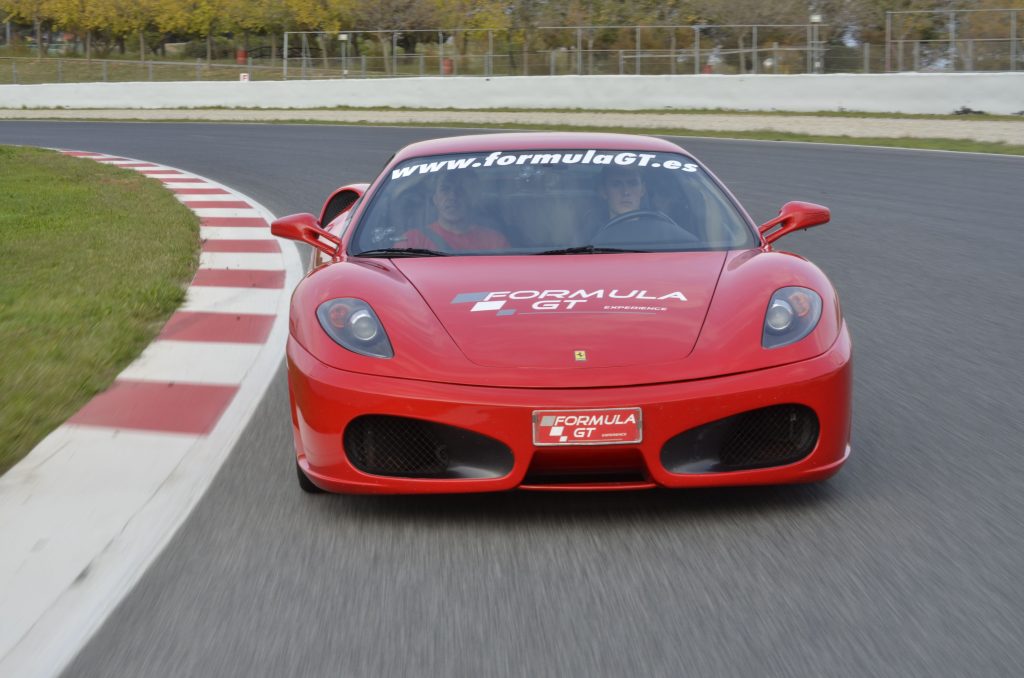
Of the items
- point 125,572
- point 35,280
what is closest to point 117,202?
point 35,280

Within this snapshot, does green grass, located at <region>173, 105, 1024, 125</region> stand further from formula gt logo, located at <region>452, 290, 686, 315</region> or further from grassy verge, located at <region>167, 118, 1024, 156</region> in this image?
formula gt logo, located at <region>452, 290, 686, 315</region>

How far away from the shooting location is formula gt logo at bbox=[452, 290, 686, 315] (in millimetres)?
4129

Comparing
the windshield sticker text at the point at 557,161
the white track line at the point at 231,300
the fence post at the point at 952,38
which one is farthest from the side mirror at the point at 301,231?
the fence post at the point at 952,38

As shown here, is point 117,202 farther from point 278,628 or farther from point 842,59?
point 842,59

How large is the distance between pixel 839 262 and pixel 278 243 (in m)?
4.36

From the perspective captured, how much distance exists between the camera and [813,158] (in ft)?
62.3

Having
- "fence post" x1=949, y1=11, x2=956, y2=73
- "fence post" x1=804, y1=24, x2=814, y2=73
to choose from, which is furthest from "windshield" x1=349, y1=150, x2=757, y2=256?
"fence post" x1=804, y1=24, x2=814, y2=73

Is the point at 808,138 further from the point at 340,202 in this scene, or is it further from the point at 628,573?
the point at 628,573

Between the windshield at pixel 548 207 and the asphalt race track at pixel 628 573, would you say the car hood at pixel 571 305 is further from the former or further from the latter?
the asphalt race track at pixel 628 573

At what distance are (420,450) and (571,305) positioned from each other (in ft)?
2.19

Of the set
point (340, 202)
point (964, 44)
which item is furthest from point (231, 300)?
point (964, 44)

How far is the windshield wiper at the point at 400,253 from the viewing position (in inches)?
189

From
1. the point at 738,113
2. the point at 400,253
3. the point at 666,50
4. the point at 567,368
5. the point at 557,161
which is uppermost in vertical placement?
the point at 666,50

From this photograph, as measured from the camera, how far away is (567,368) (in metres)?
3.81
